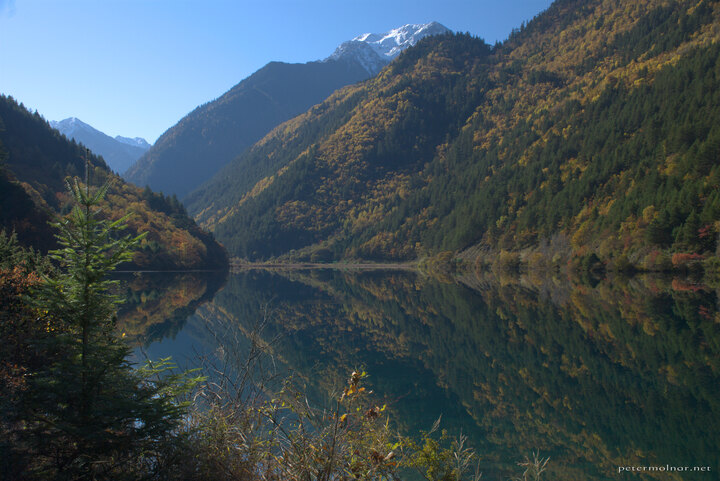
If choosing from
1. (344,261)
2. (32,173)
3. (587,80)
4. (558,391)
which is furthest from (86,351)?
(587,80)

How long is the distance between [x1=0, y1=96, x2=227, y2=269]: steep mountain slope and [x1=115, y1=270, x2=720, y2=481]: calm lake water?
49.0m

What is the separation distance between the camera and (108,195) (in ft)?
271

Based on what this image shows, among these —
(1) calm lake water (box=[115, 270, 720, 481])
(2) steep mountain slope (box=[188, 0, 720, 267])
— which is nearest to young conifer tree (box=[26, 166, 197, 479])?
(1) calm lake water (box=[115, 270, 720, 481])

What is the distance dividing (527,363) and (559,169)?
310 feet

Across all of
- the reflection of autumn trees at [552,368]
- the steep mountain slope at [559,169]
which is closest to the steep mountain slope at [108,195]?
the reflection of autumn trees at [552,368]

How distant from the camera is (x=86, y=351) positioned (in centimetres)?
474

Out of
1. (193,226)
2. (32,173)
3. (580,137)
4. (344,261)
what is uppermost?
(32,173)

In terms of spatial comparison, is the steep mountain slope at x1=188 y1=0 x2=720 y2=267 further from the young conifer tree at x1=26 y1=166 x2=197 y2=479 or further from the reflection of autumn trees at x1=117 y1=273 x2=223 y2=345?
the young conifer tree at x1=26 y1=166 x2=197 y2=479

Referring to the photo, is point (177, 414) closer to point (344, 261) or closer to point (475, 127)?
point (344, 261)

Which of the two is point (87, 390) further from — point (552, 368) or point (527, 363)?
point (527, 363)

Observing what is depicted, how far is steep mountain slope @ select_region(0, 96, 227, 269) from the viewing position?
3086 inches

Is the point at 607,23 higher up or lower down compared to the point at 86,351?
higher up

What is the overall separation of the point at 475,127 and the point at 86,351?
18247 centimetres

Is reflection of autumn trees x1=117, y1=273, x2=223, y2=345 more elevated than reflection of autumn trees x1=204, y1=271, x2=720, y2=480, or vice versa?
reflection of autumn trees x1=117, y1=273, x2=223, y2=345
